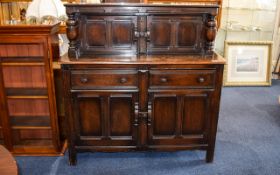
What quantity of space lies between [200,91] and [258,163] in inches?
34.5

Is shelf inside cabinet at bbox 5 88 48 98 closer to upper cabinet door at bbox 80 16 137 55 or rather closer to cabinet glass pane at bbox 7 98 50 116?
cabinet glass pane at bbox 7 98 50 116

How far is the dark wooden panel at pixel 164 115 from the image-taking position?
231 cm

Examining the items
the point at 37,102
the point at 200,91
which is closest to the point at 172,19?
the point at 200,91

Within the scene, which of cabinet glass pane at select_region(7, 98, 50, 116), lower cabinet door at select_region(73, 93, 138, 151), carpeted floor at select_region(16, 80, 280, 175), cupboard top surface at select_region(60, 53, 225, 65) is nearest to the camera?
cupboard top surface at select_region(60, 53, 225, 65)

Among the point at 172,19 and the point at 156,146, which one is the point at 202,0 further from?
the point at 156,146

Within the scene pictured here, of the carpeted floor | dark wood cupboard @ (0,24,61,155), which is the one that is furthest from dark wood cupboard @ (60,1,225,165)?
dark wood cupboard @ (0,24,61,155)

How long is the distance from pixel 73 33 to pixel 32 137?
1.15 metres

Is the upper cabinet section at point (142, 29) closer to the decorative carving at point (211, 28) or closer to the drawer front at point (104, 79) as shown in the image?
the decorative carving at point (211, 28)

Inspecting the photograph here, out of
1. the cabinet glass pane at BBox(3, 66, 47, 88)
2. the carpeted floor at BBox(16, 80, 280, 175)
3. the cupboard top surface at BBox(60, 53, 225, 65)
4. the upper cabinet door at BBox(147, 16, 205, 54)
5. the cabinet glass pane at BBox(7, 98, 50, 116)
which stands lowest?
the carpeted floor at BBox(16, 80, 280, 175)

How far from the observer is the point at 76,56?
230 centimetres

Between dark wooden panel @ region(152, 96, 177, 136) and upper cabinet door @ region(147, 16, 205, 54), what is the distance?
42 centimetres

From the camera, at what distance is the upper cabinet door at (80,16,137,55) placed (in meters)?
2.32

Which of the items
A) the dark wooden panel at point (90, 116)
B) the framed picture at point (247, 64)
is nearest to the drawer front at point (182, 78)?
the dark wooden panel at point (90, 116)

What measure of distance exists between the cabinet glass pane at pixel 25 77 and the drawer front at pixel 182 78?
3.38ft
